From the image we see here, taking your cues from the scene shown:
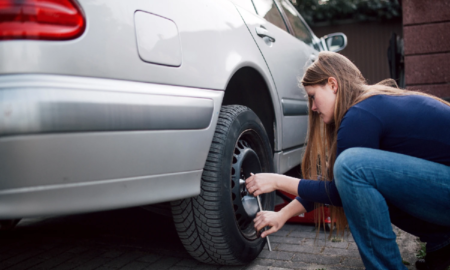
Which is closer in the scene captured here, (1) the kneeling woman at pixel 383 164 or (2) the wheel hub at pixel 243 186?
(1) the kneeling woman at pixel 383 164

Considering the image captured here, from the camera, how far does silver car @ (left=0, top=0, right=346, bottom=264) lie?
105cm

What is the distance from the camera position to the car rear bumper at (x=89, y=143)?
3.39 ft

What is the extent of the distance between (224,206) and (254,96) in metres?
0.80

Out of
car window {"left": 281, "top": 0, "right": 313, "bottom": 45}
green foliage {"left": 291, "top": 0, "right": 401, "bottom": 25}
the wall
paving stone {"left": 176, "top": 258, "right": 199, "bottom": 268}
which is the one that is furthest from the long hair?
green foliage {"left": 291, "top": 0, "right": 401, "bottom": 25}

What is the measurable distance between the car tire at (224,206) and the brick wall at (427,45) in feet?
9.70

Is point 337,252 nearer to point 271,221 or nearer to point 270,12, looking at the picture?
point 271,221

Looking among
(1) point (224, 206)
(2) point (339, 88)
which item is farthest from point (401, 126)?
(1) point (224, 206)

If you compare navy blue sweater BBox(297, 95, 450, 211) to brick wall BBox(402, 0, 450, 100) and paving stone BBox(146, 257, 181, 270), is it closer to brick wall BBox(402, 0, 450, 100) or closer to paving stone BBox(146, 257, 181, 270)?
paving stone BBox(146, 257, 181, 270)

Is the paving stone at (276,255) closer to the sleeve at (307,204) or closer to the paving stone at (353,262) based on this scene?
the paving stone at (353,262)

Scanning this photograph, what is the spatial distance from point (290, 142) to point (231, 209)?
3.14 feet

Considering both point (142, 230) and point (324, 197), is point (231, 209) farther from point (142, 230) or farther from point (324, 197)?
point (142, 230)

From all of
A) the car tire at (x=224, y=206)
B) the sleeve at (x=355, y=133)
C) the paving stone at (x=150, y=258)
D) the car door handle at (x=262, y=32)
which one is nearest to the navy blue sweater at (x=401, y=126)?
the sleeve at (x=355, y=133)

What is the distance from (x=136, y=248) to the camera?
86.0 inches

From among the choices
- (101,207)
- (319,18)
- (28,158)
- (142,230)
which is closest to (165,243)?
(142,230)
